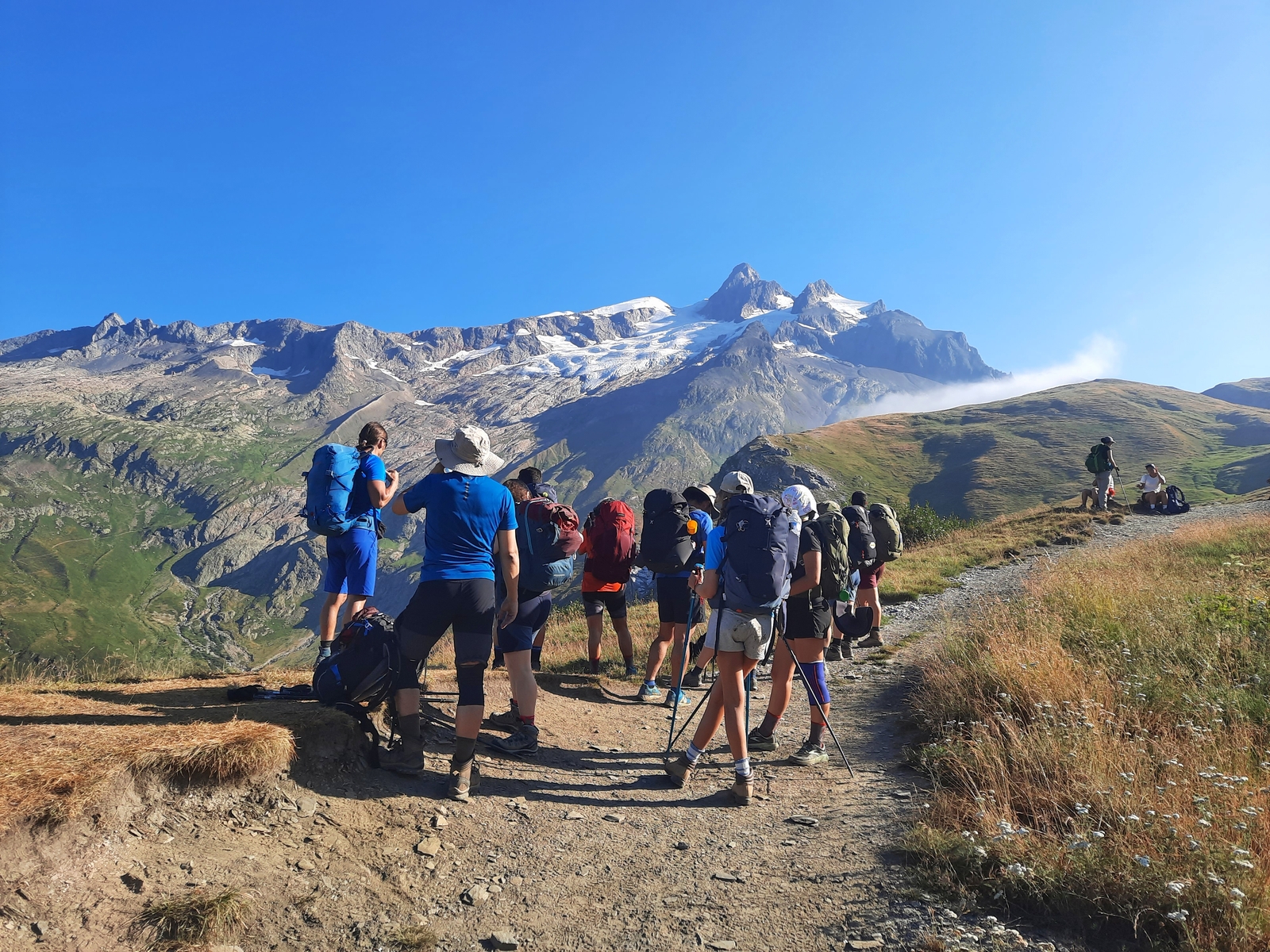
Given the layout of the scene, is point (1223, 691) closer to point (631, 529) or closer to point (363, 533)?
point (631, 529)

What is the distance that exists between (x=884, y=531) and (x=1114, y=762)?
649cm

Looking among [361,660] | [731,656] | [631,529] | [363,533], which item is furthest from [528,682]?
[631,529]

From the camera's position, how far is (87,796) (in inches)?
142

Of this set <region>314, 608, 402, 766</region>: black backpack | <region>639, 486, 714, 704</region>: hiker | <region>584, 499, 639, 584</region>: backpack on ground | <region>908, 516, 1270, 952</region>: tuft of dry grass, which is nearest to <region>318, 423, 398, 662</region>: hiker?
<region>314, 608, 402, 766</region>: black backpack

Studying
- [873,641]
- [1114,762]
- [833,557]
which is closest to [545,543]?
[833,557]

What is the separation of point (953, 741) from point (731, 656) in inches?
88.2

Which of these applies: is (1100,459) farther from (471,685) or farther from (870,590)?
(471,685)

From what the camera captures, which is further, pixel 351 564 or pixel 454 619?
pixel 351 564

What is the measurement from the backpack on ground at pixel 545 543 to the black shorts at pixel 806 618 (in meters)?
2.35

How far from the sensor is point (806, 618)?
20.4 ft

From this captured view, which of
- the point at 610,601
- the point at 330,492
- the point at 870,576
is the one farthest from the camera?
the point at 870,576

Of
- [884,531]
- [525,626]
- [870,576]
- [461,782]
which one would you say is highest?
[884,531]

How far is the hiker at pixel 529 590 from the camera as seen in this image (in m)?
6.11

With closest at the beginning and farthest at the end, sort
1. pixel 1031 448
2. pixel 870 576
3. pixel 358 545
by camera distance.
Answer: pixel 358 545
pixel 870 576
pixel 1031 448
